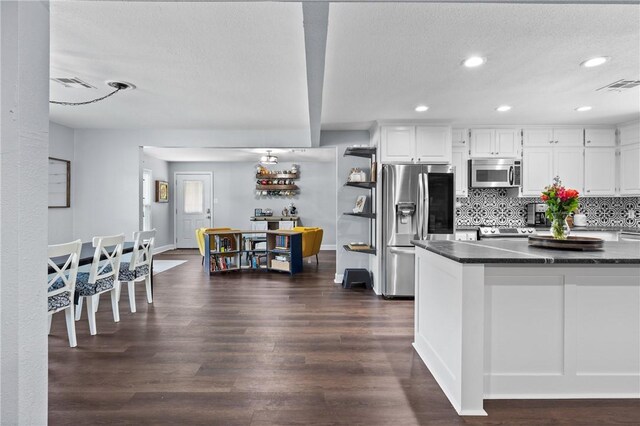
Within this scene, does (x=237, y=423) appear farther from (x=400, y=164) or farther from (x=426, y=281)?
(x=400, y=164)

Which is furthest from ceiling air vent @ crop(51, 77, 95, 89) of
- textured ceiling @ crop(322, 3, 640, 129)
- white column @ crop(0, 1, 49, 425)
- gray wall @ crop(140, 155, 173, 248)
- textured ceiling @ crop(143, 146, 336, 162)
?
gray wall @ crop(140, 155, 173, 248)

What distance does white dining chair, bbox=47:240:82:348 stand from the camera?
261 cm

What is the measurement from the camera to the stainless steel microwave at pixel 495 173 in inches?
188

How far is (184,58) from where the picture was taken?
282 centimetres

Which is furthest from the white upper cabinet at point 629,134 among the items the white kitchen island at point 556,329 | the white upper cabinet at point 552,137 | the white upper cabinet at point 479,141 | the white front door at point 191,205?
the white front door at point 191,205

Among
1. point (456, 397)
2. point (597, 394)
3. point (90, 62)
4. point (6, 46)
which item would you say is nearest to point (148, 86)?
point (90, 62)

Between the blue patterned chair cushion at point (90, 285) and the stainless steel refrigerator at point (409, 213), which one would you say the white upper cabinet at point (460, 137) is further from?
the blue patterned chair cushion at point (90, 285)

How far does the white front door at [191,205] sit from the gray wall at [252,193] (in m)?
0.18

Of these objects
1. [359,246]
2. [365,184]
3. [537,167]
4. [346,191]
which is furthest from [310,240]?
[537,167]

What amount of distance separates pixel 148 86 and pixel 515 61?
3.21 m

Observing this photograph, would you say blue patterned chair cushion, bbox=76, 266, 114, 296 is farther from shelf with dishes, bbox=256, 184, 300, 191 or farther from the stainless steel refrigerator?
shelf with dishes, bbox=256, 184, 300, 191

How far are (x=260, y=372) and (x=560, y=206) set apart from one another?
7.63 feet

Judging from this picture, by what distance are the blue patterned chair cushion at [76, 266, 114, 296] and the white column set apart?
6.45ft

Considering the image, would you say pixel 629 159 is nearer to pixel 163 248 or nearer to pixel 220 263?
pixel 220 263
